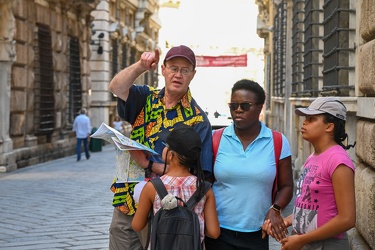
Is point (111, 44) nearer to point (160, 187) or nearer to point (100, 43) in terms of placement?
point (100, 43)

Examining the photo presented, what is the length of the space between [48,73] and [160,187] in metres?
18.0

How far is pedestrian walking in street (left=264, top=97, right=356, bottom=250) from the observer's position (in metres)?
3.82

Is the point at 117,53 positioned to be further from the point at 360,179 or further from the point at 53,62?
the point at 360,179

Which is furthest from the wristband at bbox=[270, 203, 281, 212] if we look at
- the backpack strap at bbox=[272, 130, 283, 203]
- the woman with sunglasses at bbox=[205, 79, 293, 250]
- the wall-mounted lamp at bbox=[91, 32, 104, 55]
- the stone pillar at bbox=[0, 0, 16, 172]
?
the wall-mounted lamp at bbox=[91, 32, 104, 55]

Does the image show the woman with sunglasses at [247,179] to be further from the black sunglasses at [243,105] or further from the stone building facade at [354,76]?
the stone building facade at [354,76]

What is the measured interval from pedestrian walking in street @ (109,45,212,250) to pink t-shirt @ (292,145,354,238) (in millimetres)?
544

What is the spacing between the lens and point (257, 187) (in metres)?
4.21

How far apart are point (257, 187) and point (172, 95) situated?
0.68 m

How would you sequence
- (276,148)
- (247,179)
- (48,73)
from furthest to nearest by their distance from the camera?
1. (48,73)
2. (276,148)
3. (247,179)

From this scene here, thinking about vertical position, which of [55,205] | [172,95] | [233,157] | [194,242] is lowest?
[55,205]

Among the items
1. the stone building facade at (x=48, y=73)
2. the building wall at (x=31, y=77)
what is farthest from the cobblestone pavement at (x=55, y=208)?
the stone building facade at (x=48, y=73)

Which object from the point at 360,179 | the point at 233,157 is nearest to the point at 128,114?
the point at 233,157

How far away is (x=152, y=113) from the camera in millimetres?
4414

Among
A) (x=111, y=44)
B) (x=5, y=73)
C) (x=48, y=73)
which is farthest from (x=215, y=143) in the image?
(x=111, y=44)
